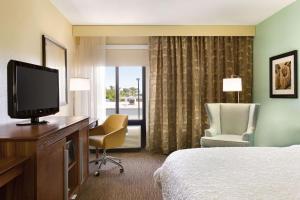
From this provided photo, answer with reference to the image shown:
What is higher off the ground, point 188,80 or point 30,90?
point 188,80

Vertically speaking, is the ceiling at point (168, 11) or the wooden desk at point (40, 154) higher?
the ceiling at point (168, 11)

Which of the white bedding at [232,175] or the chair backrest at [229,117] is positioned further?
the chair backrest at [229,117]

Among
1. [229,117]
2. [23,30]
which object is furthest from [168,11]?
[23,30]

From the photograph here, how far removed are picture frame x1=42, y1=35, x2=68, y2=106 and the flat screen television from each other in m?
0.73

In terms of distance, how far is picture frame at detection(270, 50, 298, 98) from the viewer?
12.6 feet

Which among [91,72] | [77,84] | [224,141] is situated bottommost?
[224,141]

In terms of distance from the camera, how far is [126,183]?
11.8 ft

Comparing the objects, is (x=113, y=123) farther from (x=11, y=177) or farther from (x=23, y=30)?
(x=11, y=177)

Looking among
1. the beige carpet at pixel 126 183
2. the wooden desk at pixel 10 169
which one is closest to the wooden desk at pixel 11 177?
the wooden desk at pixel 10 169

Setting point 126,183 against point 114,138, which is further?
point 114,138

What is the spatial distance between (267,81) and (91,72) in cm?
315

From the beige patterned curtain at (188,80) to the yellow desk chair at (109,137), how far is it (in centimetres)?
80

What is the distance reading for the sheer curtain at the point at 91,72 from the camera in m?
5.15

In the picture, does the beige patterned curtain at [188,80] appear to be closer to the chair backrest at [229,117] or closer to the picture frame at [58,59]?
the chair backrest at [229,117]
